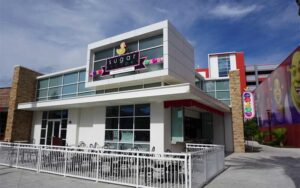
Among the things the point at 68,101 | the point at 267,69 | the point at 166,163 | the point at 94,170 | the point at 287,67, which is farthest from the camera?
the point at 267,69

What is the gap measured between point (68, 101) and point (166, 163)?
10.3 m

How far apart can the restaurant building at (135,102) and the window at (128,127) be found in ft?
0.18

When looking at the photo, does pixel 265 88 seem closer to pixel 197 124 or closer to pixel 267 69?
pixel 197 124

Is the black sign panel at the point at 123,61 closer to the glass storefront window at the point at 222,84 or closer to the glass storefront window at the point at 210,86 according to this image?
the glass storefront window at the point at 210,86

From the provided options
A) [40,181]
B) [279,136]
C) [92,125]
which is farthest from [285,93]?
[40,181]

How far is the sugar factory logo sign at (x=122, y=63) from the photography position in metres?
14.8

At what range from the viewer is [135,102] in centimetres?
1373

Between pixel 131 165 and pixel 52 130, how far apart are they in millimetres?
13570

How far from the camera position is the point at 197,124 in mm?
18281

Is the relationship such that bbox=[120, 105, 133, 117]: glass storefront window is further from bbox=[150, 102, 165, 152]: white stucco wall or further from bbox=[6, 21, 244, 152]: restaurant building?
bbox=[150, 102, 165, 152]: white stucco wall

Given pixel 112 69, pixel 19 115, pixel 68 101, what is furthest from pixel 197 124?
pixel 19 115

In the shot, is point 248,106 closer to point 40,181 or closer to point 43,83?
point 40,181

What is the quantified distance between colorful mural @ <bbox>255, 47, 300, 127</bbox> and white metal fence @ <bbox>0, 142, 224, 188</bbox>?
18043mm

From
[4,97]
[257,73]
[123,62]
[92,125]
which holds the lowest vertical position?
[92,125]
